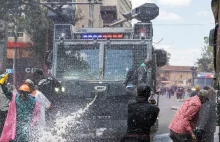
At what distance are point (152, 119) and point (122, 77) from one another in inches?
167

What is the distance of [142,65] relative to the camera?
31.0 ft

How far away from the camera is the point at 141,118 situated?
5395 mm

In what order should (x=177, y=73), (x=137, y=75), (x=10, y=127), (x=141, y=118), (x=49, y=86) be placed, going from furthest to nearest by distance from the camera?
(x=177, y=73) < (x=49, y=86) < (x=137, y=75) < (x=10, y=127) < (x=141, y=118)

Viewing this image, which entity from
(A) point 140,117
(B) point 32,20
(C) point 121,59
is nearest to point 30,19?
(B) point 32,20

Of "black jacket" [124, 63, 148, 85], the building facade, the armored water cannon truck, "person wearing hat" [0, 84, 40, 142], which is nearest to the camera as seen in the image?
"person wearing hat" [0, 84, 40, 142]

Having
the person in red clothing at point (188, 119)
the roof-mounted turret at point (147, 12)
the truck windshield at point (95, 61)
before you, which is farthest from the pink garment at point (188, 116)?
the roof-mounted turret at point (147, 12)

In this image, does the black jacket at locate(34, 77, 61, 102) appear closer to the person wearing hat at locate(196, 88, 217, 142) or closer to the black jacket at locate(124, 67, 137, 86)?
the black jacket at locate(124, 67, 137, 86)

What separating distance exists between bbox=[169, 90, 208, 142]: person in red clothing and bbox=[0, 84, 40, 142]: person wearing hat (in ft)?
7.35

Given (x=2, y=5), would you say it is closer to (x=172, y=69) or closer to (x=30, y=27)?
(x=30, y=27)

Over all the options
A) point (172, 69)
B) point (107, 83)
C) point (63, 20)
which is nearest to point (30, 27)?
point (63, 20)

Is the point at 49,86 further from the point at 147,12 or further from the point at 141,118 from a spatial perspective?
the point at 141,118

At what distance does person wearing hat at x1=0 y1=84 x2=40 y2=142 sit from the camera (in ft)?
23.3

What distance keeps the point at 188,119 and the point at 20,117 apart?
2559mm

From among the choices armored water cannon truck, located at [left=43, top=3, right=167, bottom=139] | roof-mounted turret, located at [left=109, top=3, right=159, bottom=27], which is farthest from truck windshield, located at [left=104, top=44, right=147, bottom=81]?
roof-mounted turret, located at [left=109, top=3, right=159, bottom=27]
